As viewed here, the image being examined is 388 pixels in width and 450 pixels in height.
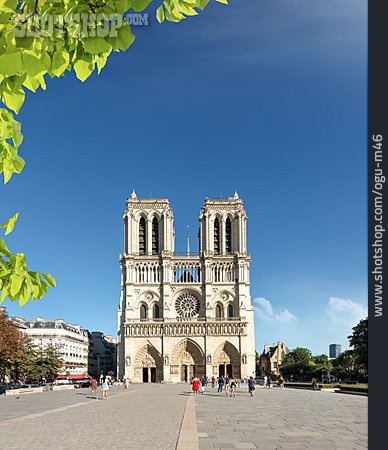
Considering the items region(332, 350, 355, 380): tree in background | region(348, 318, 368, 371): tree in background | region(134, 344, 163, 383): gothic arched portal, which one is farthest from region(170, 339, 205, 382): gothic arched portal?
region(348, 318, 368, 371): tree in background

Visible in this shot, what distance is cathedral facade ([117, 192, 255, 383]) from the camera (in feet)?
314

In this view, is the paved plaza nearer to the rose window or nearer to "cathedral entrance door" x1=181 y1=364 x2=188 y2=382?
"cathedral entrance door" x1=181 y1=364 x2=188 y2=382

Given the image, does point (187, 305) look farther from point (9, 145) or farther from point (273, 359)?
point (9, 145)

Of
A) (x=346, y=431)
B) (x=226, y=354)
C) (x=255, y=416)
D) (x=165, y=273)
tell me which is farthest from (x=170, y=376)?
(x=346, y=431)

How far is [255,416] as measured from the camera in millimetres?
24516

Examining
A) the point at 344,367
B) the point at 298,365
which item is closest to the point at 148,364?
the point at 298,365

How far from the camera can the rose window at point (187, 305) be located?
327ft
